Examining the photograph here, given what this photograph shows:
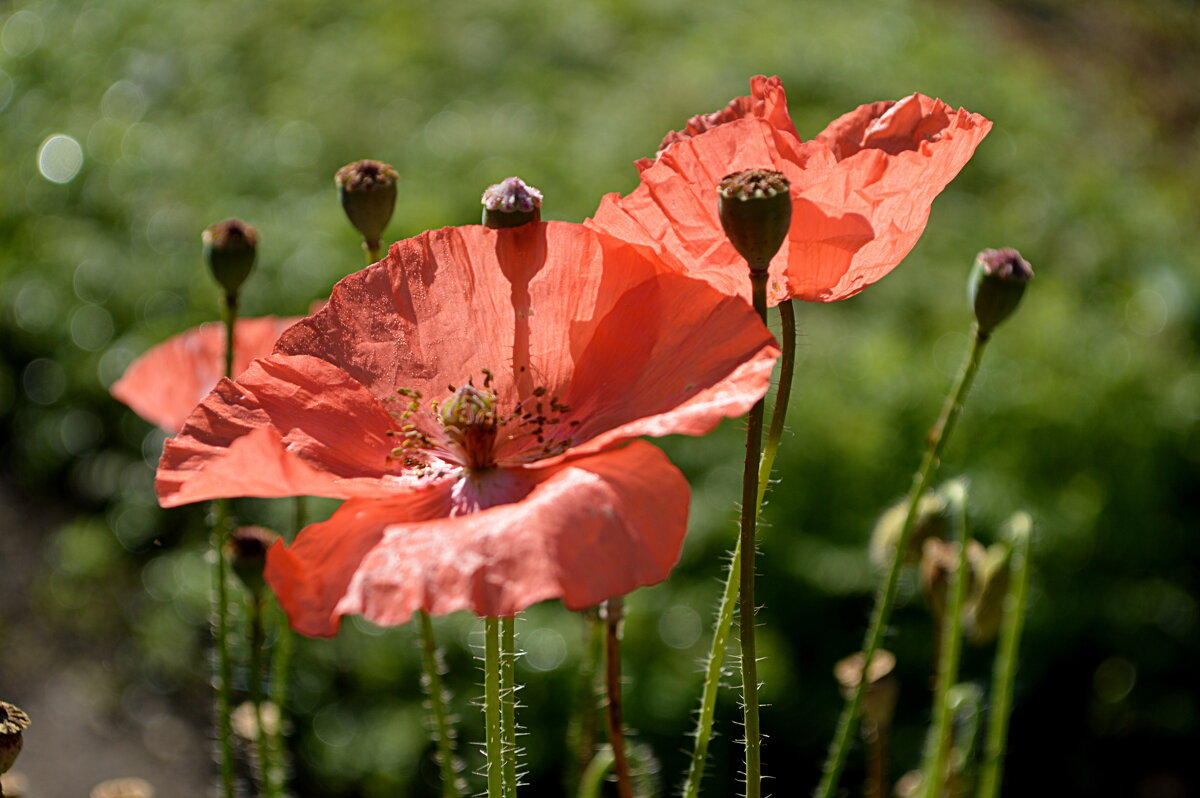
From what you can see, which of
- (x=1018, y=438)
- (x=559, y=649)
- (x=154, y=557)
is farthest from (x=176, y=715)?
(x=1018, y=438)

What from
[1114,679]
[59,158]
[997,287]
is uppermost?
[59,158]

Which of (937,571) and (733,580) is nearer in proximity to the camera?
(733,580)

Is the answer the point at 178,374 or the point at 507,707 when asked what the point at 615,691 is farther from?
the point at 178,374

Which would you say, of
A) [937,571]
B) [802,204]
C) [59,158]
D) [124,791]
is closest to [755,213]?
[802,204]

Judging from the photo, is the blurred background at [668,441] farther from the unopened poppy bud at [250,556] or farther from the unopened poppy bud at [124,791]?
the unopened poppy bud at [124,791]

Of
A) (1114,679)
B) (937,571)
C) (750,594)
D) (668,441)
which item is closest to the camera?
(750,594)

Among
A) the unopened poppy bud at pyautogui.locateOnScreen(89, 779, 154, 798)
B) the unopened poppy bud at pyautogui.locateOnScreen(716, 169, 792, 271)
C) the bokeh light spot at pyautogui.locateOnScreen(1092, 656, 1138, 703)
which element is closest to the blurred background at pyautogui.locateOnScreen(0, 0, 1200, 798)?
the bokeh light spot at pyautogui.locateOnScreen(1092, 656, 1138, 703)

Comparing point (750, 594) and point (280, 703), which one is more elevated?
point (750, 594)
